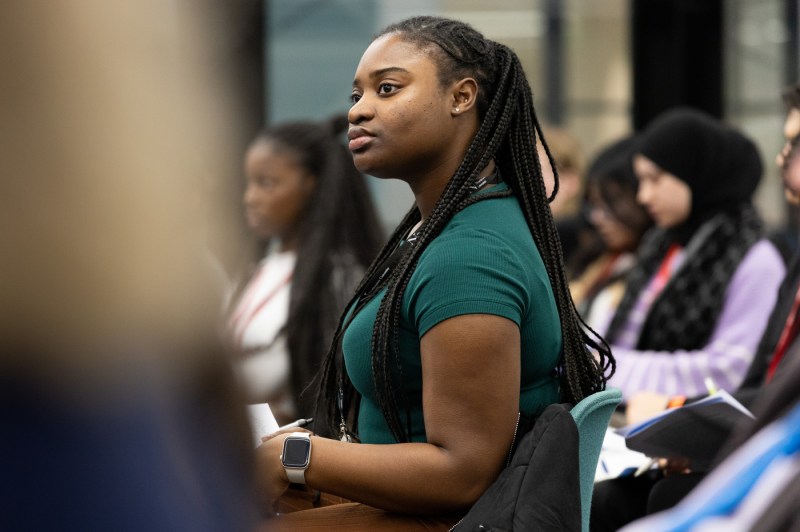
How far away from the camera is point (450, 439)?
6.48 ft

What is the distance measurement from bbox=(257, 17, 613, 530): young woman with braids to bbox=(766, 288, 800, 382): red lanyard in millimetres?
1155

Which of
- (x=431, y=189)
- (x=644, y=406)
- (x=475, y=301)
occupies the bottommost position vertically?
(x=644, y=406)

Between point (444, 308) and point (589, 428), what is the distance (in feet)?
1.10

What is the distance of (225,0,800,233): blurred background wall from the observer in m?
8.68

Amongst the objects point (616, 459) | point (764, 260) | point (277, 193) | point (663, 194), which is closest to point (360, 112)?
point (616, 459)

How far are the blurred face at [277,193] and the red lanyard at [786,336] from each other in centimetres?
187

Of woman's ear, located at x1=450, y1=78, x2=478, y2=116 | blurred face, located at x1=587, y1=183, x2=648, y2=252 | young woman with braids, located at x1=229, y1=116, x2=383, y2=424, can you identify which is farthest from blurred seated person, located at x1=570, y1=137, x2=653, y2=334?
woman's ear, located at x1=450, y1=78, x2=478, y2=116

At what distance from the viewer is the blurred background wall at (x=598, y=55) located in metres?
8.68

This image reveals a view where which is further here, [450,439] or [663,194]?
[663,194]

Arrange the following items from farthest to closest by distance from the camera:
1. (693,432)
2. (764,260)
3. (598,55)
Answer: (598,55), (764,260), (693,432)

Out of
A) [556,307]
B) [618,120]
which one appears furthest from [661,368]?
[618,120]

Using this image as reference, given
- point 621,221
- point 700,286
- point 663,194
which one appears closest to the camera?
point 700,286

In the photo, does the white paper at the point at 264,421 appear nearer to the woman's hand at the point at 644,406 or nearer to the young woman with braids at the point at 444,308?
the young woman with braids at the point at 444,308

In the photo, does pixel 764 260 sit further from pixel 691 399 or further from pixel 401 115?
pixel 401 115
